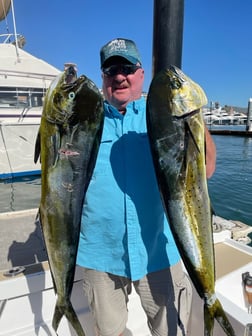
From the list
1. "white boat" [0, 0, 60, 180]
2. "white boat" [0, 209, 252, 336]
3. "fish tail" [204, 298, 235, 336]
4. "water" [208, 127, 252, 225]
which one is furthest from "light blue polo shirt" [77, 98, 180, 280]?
"white boat" [0, 0, 60, 180]

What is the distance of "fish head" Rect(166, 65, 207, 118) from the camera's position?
4.92 feet

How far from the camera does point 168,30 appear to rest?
2.56m

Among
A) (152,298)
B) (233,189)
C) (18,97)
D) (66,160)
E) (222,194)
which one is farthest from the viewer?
(233,189)

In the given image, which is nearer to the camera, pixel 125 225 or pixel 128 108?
pixel 125 225

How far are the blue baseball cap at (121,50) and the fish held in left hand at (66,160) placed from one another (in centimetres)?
54

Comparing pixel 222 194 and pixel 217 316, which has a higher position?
pixel 217 316

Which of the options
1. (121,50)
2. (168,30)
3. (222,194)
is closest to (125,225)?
(121,50)

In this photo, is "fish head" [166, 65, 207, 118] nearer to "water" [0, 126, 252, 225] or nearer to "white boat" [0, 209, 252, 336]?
"white boat" [0, 209, 252, 336]

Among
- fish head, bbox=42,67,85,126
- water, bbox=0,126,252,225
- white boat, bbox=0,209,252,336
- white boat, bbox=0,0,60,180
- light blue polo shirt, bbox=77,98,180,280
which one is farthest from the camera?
white boat, bbox=0,0,60,180

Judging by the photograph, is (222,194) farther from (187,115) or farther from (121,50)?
(187,115)

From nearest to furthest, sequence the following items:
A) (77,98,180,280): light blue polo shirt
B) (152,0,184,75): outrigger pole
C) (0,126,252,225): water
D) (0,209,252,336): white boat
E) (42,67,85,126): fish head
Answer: (42,67,85,126): fish head < (77,98,180,280): light blue polo shirt < (0,209,252,336): white boat < (152,0,184,75): outrigger pole < (0,126,252,225): water

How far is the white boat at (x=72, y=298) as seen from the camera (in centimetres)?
238

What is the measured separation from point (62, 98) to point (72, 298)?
6.77ft

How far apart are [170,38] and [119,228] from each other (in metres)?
1.78
